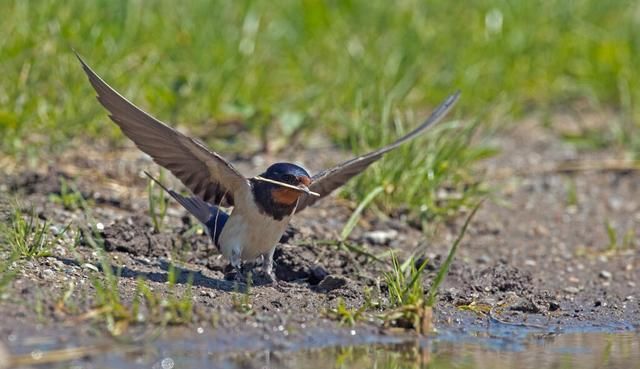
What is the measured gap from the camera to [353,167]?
6.16m

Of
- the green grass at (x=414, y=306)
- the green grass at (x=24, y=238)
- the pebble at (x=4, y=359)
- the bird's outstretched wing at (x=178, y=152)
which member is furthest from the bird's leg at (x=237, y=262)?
the pebble at (x=4, y=359)

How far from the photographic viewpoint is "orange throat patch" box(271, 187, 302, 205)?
5.65 metres

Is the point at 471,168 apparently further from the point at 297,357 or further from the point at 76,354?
the point at 76,354

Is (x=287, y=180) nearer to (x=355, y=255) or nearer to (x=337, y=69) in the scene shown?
(x=355, y=255)

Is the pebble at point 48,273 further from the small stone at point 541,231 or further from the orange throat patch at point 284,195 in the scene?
the small stone at point 541,231

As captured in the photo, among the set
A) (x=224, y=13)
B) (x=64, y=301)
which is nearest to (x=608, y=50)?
(x=224, y=13)

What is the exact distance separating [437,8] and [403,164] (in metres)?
2.86

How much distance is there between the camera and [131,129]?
17.9ft

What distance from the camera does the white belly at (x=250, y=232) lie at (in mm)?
5703

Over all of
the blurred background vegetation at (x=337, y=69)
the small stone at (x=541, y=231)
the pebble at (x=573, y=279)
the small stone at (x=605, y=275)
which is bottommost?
the pebble at (x=573, y=279)

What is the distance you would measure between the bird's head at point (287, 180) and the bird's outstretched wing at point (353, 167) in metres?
0.23

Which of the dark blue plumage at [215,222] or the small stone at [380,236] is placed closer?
the dark blue plumage at [215,222]

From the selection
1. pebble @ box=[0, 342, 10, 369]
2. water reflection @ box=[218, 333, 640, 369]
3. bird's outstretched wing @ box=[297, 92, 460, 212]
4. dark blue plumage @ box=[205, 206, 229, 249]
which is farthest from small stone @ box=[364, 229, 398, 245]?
pebble @ box=[0, 342, 10, 369]

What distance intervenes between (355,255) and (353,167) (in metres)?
0.46
